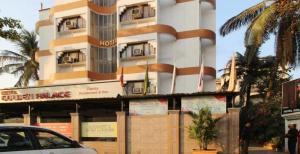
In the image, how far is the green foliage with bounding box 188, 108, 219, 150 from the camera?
1683 centimetres

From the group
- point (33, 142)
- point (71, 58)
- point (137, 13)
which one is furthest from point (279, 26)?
point (71, 58)

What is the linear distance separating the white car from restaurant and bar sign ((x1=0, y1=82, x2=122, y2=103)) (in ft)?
59.5

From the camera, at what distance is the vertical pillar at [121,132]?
18859 mm

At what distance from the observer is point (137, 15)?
33969 millimetres

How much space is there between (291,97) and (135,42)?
13860 millimetres

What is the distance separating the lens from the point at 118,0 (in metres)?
35.0

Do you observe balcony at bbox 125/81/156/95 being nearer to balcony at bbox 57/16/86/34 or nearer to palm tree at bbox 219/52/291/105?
palm tree at bbox 219/52/291/105

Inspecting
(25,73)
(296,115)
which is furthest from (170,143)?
(25,73)

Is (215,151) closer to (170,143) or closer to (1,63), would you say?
(170,143)

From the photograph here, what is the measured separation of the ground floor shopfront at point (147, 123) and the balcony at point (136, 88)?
37.1ft

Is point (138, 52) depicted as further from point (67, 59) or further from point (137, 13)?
point (67, 59)

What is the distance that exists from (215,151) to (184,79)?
54.9ft

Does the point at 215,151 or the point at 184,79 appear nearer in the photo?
the point at 215,151

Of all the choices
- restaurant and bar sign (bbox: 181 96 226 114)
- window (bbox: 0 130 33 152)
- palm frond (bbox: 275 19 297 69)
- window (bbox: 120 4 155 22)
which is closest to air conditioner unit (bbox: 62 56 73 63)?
window (bbox: 120 4 155 22)
